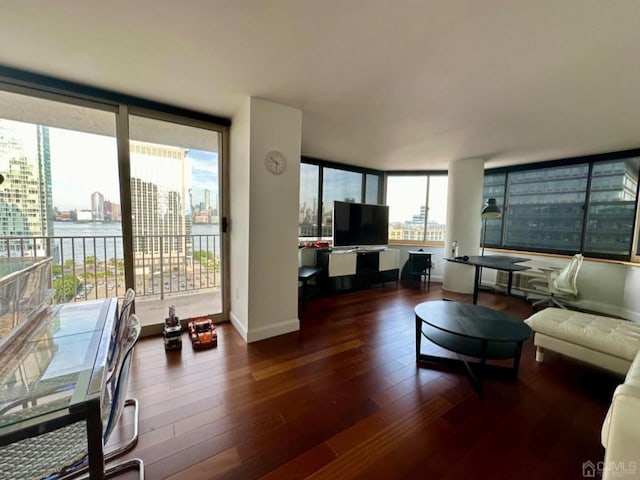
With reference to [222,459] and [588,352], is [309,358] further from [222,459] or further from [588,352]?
[588,352]

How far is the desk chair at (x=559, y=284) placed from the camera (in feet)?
11.0

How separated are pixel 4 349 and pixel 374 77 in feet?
8.90

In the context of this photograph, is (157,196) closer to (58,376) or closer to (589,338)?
(58,376)

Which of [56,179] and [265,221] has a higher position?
[56,179]

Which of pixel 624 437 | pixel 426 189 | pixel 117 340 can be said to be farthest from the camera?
pixel 426 189

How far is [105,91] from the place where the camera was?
2.16m

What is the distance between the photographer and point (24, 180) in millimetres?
2125

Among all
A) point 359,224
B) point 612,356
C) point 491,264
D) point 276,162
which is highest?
point 276,162

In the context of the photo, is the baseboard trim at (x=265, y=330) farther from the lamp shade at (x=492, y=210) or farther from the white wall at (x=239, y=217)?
the lamp shade at (x=492, y=210)

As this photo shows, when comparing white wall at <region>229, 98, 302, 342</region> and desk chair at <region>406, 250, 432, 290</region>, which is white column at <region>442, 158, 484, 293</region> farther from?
white wall at <region>229, 98, 302, 342</region>

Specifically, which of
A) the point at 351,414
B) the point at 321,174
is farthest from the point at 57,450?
the point at 321,174

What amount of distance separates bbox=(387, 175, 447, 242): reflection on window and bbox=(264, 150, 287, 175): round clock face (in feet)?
10.8

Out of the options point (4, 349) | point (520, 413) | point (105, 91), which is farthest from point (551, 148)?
point (4, 349)

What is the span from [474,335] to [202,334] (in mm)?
2350
